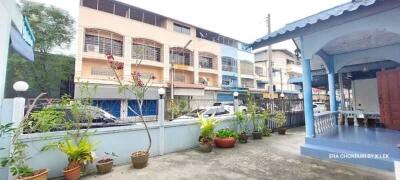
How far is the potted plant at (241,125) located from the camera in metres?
7.36

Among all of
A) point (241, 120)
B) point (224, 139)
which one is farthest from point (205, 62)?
point (224, 139)

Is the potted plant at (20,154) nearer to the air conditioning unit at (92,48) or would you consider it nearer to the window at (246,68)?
the air conditioning unit at (92,48)

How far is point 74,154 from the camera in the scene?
4.28 m

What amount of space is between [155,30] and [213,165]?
18.4 meters

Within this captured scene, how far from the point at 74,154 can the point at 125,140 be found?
1.27 metres

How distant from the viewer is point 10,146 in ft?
12.4

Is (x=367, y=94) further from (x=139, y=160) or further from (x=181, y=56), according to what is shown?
(x=181, y=56)

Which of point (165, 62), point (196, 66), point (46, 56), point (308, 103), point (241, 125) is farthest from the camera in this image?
point (196, 66)

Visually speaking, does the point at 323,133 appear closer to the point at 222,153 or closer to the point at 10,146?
the point at 222,153

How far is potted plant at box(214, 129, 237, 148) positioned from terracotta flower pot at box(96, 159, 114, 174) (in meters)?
3.23

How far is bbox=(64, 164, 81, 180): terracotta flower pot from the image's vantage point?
416 centimetres

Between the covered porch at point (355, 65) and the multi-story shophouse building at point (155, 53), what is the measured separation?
9597mm

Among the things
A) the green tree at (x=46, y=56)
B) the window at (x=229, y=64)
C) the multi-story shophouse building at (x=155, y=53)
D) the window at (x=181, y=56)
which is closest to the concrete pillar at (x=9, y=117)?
the multi-story shophouse building at (x=155, y=53)

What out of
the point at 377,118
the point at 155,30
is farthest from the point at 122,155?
the point at 155,30
